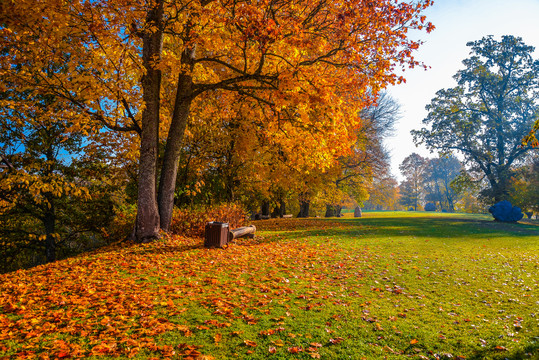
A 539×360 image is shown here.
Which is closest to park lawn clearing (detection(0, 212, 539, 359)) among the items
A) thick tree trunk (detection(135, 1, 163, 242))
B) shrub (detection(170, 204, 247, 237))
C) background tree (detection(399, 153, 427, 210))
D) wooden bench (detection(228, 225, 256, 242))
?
thick tree trunk (detection(135, 1, 163, 242))

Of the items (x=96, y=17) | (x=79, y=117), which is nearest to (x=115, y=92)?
(x=79, y=117)

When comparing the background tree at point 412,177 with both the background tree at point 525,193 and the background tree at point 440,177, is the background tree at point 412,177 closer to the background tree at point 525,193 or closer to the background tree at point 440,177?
the background tree at point 440,177

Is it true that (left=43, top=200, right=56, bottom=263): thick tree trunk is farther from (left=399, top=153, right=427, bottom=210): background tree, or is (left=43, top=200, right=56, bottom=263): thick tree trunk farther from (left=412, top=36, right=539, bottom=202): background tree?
(left=399, top=153, right=427, bottom=210): background tree

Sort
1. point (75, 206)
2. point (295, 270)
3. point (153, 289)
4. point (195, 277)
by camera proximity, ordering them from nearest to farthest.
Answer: point (153, 289) < point (195, 277) < point (295, 270) < point (75, 206)

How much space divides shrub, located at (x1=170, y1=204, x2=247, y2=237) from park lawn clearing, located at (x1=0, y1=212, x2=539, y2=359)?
250 centimetres

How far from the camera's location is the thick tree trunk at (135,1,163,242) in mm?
9922

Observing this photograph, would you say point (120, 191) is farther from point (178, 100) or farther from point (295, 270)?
point (295, 270)

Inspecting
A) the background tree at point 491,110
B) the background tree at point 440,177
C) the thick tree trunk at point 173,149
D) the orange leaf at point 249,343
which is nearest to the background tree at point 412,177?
the background tree at point 440,177

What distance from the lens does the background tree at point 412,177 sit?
69.3 metres

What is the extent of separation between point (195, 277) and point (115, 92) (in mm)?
6366

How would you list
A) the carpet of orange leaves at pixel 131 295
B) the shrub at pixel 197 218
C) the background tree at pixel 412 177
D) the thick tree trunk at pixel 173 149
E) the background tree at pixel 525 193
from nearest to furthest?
the carpet of orange leaves at pixel 131 295
the thick tree trunk at pixel 173 149
the shrub at pixel 197 218
the background tree at pixel 525 193
the background tree at pixel 412 177

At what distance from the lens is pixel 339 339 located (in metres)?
3.99

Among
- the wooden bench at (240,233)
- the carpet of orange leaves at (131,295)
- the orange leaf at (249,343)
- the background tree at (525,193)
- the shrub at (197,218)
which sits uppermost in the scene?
the background tree at (525,193)

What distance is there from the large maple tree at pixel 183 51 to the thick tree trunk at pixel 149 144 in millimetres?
32
